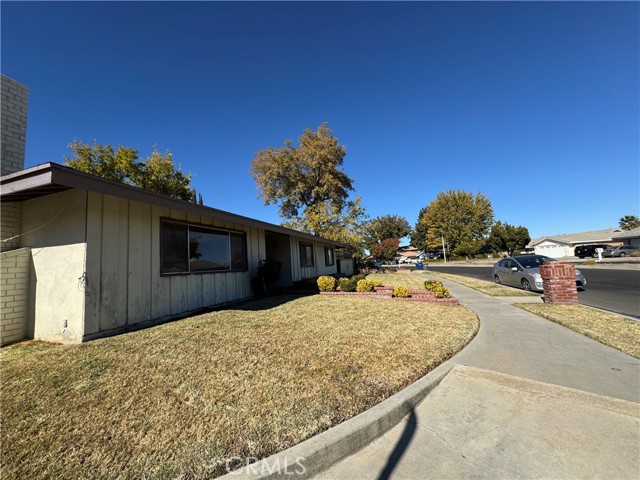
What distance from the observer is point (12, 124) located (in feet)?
21.6

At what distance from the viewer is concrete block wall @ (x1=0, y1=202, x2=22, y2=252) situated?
530 centimetres

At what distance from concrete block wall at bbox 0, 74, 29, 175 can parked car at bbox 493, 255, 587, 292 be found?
15.5 metres

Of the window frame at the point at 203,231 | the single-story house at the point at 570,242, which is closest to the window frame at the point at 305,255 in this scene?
the window frame at the point at 203,231

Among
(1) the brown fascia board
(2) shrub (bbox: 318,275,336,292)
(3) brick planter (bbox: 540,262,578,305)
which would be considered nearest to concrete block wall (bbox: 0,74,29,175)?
(1) the brown fascia board

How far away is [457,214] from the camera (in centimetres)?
5259

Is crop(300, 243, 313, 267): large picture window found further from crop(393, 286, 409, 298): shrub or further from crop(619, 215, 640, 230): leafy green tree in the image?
crop(619, 215, 640, 230): leafy green tree

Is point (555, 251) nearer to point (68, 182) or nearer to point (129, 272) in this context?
point (129, 272)

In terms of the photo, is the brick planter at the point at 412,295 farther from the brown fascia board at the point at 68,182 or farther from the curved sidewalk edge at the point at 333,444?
the brown fascia board at the point at 68,182

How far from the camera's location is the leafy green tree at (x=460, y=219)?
51.9 metres

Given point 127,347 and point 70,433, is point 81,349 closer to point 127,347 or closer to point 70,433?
point 127,347

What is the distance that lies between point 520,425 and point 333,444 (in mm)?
1735

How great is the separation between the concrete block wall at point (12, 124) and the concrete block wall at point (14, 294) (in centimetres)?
238

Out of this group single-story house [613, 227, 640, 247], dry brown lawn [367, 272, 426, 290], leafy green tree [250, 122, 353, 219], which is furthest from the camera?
single-story house [613, 227, 640, 247]

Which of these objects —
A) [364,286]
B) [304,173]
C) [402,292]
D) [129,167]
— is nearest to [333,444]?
[402,292]
